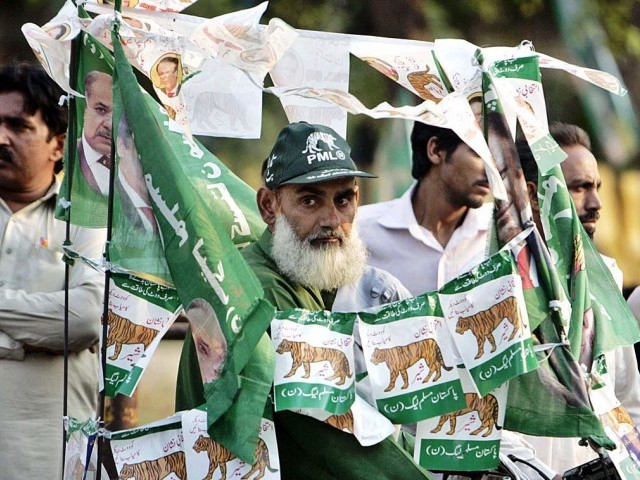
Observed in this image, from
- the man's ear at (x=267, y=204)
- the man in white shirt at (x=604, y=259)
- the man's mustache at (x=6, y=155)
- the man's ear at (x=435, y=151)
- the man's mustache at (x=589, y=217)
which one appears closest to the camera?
the man's ear at (x=267, y=204)

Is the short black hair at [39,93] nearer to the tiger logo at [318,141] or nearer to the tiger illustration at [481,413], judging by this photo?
the tiger logo at [318,141]

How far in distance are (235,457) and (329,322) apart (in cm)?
47

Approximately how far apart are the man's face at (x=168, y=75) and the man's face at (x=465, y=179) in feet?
6.02

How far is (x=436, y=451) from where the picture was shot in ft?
12.5

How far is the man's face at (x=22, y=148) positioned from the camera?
16.4 feet

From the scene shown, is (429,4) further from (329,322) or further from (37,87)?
(329,322)

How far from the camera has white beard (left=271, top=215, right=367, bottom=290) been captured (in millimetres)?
4141

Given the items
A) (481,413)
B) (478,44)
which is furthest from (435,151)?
(478,44)

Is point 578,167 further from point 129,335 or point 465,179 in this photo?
point 129,335

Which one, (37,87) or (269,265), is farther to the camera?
(37,87)

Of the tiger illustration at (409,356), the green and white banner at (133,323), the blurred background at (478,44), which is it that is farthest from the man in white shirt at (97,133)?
the blurred background at (478,44)

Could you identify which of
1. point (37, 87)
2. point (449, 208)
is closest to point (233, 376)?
point (37, 87)

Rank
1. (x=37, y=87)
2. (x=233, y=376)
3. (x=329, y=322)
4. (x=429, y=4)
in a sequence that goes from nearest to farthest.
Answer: (x=233, y=376), (x=329, y=322), (x=37, y=87), (x=429, y=4)

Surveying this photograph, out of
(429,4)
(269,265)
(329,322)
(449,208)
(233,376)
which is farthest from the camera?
(429,4)
